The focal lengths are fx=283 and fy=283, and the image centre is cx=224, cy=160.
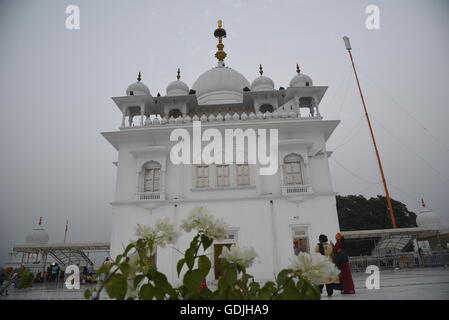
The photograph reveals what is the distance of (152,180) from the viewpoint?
12.3 meters

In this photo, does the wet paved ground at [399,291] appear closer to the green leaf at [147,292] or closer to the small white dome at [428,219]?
the green leaf at [147,292]

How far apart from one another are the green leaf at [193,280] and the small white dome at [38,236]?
22.1 m

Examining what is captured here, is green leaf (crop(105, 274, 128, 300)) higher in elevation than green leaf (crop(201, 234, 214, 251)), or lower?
lower

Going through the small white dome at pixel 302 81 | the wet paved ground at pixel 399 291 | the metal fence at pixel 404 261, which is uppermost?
the small white dome at pixel 302 81

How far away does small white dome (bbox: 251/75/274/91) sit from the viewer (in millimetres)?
14750

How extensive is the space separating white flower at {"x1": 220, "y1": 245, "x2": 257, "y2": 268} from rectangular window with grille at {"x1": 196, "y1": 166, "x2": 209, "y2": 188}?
35.2 feet

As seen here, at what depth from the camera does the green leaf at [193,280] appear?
1154 mm

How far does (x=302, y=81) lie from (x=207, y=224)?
44.2ft

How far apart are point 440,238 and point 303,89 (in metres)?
13.7

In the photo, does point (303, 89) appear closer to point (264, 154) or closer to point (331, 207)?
point (264, 154)

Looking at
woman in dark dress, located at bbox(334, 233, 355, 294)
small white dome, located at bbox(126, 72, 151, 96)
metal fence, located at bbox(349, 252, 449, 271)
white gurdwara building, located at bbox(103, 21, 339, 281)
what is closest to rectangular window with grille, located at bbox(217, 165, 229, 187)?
white gurdwara building, located at bbox(103, 21, 339, 281)

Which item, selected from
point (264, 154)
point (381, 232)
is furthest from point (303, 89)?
point (381, 232)

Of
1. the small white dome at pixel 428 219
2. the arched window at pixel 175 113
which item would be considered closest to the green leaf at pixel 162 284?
the arched window at pixel 175 113

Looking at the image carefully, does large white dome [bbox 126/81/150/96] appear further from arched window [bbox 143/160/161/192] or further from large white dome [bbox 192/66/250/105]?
arched window [bbox 143/160/161/192]
